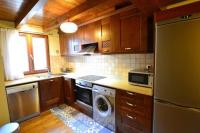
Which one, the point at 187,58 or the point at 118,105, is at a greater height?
the point at 187,58

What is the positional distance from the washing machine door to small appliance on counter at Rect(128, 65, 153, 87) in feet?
1.88

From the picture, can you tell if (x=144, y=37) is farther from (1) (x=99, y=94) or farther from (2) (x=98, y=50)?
(1) (x=99, y=94)

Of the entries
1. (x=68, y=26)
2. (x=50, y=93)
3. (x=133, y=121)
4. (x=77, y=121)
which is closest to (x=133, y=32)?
(x=68, y=26)

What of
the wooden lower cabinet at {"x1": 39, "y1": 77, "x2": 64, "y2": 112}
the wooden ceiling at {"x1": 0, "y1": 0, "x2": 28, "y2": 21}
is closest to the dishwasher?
the wooden lower cabinet at {"x1": 39, "y1": 77, "x2": 64, "y2": 112}

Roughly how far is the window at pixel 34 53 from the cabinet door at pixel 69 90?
905 mm

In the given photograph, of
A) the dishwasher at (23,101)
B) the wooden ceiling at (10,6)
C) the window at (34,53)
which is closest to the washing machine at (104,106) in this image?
the dishwasher at (23,101)

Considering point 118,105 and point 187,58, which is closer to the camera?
point 187,58

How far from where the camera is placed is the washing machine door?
214 centimetres

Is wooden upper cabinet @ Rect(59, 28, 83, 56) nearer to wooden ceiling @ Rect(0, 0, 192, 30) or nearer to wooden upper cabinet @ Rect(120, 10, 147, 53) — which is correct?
wooden ceiling @ Rect(0, 0, 192, 30)

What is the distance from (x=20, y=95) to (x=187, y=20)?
3097 mm

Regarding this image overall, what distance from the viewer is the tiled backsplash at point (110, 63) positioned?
2312 millimetres

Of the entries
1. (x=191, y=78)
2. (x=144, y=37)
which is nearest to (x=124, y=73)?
(x=144, y=37)

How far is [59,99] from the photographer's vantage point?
10.8 ft

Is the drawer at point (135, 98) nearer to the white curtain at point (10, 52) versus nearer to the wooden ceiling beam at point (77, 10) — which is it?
the wooden ceiling beam at point (77, 10)
